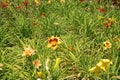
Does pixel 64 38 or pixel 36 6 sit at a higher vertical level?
pixel 36 6

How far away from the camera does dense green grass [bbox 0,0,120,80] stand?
3428mm

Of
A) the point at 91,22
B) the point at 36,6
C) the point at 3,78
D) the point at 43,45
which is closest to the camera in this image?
the point at 3,78

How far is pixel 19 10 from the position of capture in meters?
5.64

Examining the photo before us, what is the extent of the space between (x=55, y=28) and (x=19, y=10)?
126cm

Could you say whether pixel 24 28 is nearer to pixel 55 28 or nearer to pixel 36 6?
pixel 55 28

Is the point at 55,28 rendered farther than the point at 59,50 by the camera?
Yes

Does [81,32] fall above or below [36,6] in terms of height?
below

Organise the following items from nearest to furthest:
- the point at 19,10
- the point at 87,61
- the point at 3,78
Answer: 1. the point at 3,78
2. the point at 87,61
3. the point at 19,10

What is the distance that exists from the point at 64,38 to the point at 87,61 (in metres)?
0.85

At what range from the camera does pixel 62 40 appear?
4.36 m

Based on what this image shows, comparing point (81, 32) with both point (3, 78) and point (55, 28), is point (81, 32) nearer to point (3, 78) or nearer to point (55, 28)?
point (55, 28)

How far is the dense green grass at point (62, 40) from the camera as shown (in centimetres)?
343

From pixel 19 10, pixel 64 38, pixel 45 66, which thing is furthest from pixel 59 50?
pixel 19 10

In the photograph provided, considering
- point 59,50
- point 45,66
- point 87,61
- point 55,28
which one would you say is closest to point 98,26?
point 55,28
